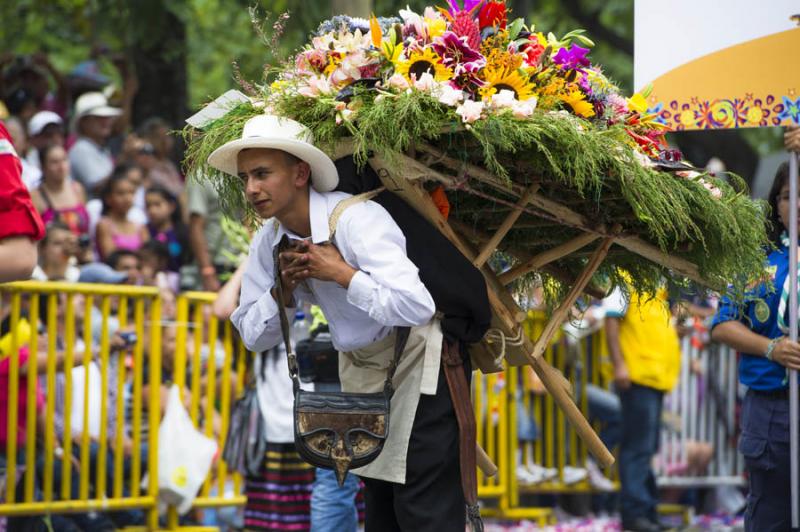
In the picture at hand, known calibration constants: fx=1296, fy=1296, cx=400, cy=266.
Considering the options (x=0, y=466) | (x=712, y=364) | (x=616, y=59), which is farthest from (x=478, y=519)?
(x=616, y=59)

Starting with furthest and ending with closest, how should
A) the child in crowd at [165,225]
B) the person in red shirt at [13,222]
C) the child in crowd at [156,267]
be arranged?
the child in crowd at [165,225] < the child in crowd at [156,267] < the person in red shirt at [13,222]

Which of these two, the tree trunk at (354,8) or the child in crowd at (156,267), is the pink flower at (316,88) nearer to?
the tree trunk at (354,8)

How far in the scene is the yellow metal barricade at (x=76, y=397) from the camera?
305 inches

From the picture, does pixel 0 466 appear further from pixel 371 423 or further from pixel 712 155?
pixel 712 155

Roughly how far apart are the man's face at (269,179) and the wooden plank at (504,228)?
0.84 m

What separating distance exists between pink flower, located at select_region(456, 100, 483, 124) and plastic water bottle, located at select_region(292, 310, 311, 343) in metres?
2.77

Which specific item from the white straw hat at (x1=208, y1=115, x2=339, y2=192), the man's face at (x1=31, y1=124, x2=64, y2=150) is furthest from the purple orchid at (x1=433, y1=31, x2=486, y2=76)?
the man's face at (x1=31, y1=124, x2=64, y2=150)

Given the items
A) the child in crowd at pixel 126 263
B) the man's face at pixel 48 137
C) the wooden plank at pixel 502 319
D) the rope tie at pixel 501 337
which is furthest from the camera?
the man's face at pixel 48 137

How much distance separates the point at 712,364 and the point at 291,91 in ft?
24.4

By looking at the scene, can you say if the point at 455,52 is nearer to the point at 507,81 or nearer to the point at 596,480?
the point at 507,81

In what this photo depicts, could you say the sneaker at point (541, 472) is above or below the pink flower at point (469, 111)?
below

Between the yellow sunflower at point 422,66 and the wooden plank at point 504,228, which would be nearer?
the yellow sunflower at point 422,66

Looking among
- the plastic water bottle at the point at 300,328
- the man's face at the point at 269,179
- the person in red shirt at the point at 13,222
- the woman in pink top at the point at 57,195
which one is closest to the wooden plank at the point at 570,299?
the man's face at the point at 269,179

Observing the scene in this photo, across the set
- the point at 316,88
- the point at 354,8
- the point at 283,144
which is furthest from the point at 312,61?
the point at 354,8
